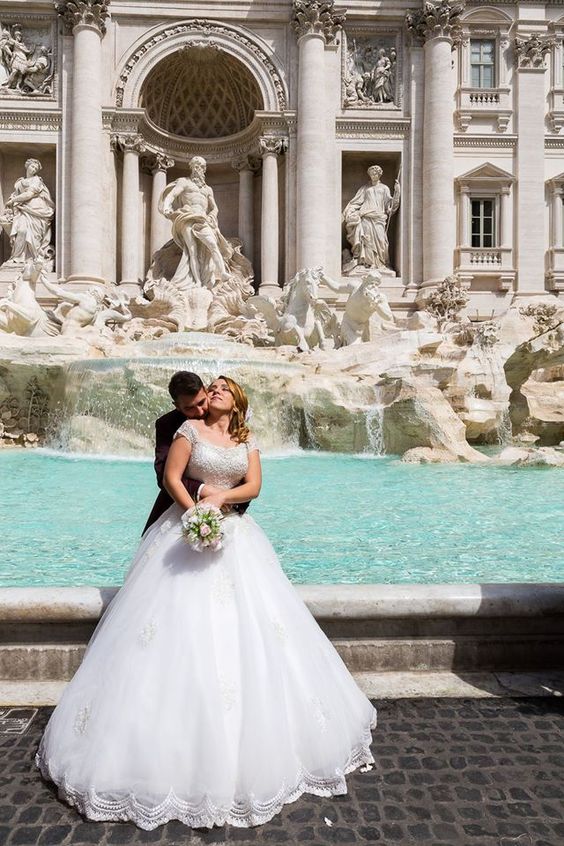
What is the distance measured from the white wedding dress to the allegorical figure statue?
15.7 meters

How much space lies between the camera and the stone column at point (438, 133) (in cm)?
1752

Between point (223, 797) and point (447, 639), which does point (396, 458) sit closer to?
point (447, 639)

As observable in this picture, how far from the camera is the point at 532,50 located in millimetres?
18375

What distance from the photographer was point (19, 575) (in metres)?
3.69

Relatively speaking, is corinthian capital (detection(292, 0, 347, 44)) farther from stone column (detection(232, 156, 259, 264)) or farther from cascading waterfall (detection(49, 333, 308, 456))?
cascading waterfall (detection(49, 333, 308, 456))

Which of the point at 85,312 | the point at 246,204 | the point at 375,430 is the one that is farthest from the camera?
the point at 246,204

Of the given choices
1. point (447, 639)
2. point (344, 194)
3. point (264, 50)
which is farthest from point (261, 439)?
point (264, 50)

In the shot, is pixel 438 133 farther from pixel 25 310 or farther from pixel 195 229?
pixel 25 310

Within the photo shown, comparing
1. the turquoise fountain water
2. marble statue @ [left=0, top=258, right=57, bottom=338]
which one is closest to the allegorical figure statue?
marble statue @ [left=0, top=258, right=57, bottom=338]

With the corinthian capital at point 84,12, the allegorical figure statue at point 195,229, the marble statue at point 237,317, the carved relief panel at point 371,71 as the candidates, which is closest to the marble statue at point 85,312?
the marble statue at point 237,317

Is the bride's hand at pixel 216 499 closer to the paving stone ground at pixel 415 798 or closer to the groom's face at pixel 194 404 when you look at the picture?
the groom's face at pixel 194 404

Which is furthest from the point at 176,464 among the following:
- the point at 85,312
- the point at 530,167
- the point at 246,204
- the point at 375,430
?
the point at 530,167

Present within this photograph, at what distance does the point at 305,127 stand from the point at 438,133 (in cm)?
382

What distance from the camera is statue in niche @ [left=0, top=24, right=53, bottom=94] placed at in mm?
17250
